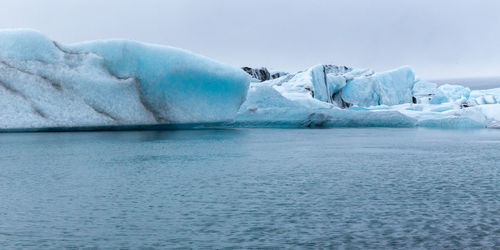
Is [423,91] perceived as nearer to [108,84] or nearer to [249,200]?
[108,84]

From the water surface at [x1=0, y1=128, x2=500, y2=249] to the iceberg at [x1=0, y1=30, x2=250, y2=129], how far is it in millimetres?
5672

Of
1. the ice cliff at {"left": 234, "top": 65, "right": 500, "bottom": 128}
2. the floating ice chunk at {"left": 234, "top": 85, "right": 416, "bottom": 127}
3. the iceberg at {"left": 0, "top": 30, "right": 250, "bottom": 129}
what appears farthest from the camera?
the ice cliff at {"left": 234, "top": 65, "right": 500, "bottom": 128}

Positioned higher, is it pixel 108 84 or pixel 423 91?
pixel 423 91

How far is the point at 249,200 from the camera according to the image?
575cm

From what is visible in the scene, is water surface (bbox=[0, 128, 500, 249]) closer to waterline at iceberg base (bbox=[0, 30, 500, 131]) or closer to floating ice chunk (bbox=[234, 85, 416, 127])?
waterline at iceberg base (bbox=[0, 30, 500, 131])

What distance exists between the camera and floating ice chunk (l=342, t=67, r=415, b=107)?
33031 millimetres

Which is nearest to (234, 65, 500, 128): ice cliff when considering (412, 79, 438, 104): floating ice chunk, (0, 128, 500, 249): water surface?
(412, 79, 438, 104): floating ice chunk

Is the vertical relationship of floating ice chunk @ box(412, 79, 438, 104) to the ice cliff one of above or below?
A: above

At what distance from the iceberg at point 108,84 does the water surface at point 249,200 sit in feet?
18.6

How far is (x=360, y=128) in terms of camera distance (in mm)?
21484

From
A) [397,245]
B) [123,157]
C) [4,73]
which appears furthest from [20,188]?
[4,73]

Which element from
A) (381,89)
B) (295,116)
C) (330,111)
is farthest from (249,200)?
(381,89)

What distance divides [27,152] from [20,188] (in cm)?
473

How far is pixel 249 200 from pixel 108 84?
1174 centimetres
